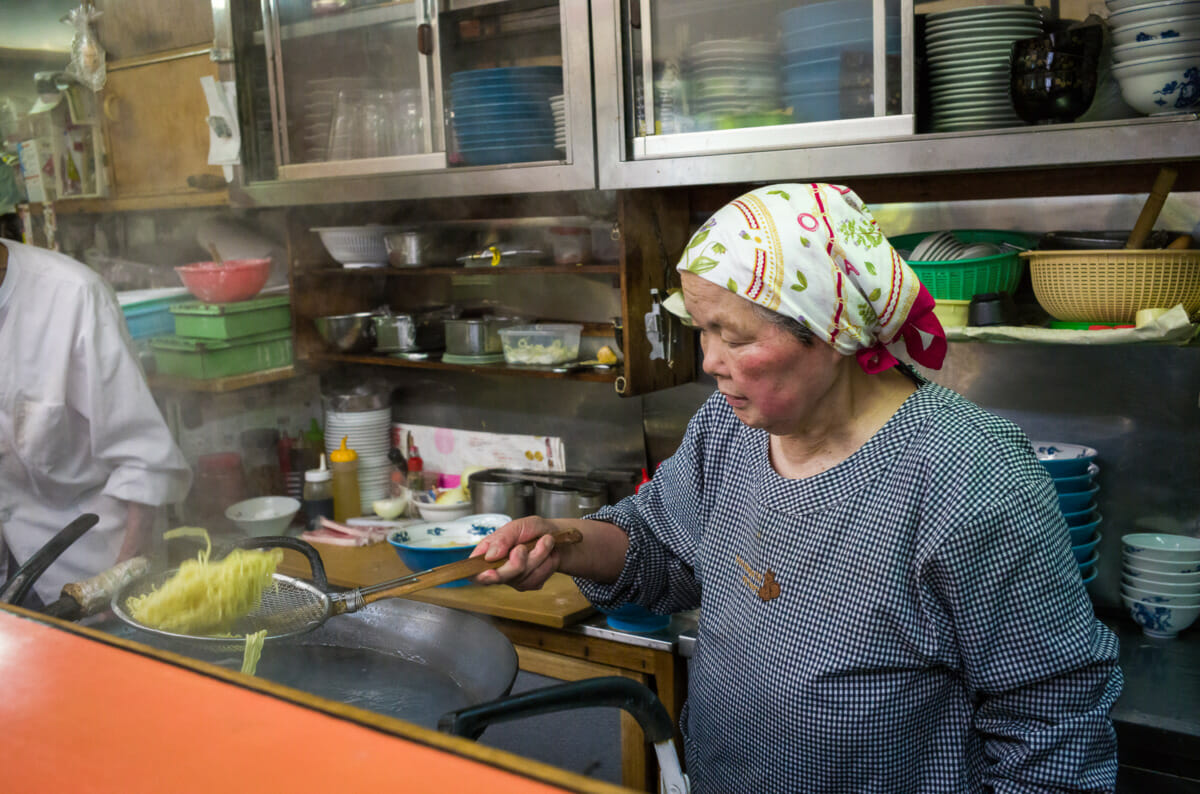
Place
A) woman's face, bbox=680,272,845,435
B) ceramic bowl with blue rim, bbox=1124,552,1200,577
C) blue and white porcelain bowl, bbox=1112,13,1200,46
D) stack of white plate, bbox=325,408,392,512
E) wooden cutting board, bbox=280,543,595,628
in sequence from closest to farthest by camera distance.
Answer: woman's face, bbox=680,272,845,435
blue and white porcelain bowl, bbox=1112,13,1200,46
ceramic bowl with blue rim, bbox=1124,552,1200,577
wooden cutting board, bbox=280,543,595,628
stack of white plate, bbox=325,408,392,512

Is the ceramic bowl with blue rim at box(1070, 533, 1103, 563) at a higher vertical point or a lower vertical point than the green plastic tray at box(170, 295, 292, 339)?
lower

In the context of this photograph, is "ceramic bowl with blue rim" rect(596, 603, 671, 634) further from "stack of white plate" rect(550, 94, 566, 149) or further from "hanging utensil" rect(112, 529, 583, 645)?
"stack of white plate" rect(550, 94, 566, 149)

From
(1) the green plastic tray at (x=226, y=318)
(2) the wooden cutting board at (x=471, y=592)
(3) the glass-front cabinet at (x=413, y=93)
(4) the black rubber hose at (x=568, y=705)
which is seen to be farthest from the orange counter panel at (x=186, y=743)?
(1) the green plastic tray at (x=226, y=318)

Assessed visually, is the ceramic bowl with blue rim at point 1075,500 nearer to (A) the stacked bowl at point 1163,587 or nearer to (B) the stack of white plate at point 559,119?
(A) the stacked bowl at point 1163,587

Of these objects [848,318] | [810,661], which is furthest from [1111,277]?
[810,661]

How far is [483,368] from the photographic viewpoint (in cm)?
295

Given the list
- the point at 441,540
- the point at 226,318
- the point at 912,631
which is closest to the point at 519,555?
the point at 912,631

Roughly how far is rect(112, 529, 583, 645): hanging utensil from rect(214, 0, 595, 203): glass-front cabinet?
4.14 feet

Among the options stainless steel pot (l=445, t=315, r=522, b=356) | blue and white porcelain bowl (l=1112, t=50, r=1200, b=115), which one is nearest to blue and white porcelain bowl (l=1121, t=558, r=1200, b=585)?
blue and white porcelain bowl (l=1112, t=50, r=1200, b=115)

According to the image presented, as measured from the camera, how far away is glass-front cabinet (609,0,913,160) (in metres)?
2.04

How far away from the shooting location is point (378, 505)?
10.5 ft

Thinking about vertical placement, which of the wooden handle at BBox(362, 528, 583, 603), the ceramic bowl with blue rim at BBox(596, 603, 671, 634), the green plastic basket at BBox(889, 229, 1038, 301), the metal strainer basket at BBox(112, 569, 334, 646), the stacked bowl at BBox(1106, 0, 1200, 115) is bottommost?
the ceramic bowl with blue rim at BBox(596, 603, 671, 634)

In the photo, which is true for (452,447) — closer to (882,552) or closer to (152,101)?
(152,101)

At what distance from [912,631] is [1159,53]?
1.26 metres
